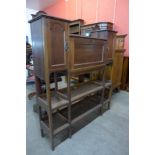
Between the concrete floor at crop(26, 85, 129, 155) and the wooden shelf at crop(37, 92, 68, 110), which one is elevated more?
the wooden shelf at crop(37, 92, 68, 110)

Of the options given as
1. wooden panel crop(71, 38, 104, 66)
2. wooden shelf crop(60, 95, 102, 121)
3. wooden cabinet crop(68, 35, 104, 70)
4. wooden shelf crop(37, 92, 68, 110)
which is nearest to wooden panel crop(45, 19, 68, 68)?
wooden cabinet crop(68, 35, 104, 70)

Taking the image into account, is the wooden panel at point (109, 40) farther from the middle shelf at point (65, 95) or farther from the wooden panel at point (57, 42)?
the wooden panel at point (57, 42)

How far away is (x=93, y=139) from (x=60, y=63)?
1.13m

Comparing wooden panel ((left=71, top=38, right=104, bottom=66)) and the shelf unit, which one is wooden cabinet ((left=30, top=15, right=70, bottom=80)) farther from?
wooden panel ((left=71, top=38, right=104, bottom=66))

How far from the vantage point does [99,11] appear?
4074 millimetres

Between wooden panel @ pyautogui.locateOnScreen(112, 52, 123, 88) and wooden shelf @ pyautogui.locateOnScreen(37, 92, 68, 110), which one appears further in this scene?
wooden panel @ pyautogui.locateOnScreen(112, 52, 123, 88)

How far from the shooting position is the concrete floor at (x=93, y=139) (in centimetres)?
163

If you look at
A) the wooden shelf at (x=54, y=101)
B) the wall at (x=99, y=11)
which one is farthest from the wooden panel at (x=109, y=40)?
the wall at (x=99, y=11)

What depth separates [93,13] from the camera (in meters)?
4.25

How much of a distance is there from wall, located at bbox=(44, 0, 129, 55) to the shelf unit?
199cm

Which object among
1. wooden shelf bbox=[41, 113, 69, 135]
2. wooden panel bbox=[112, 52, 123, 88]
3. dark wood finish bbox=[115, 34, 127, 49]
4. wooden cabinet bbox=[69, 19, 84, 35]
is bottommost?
wooden shelf bbox=[41, 113, 69, 135]

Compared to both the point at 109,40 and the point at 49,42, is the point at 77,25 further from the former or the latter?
the point at 49,42

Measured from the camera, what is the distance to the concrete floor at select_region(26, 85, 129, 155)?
5.34 ft
